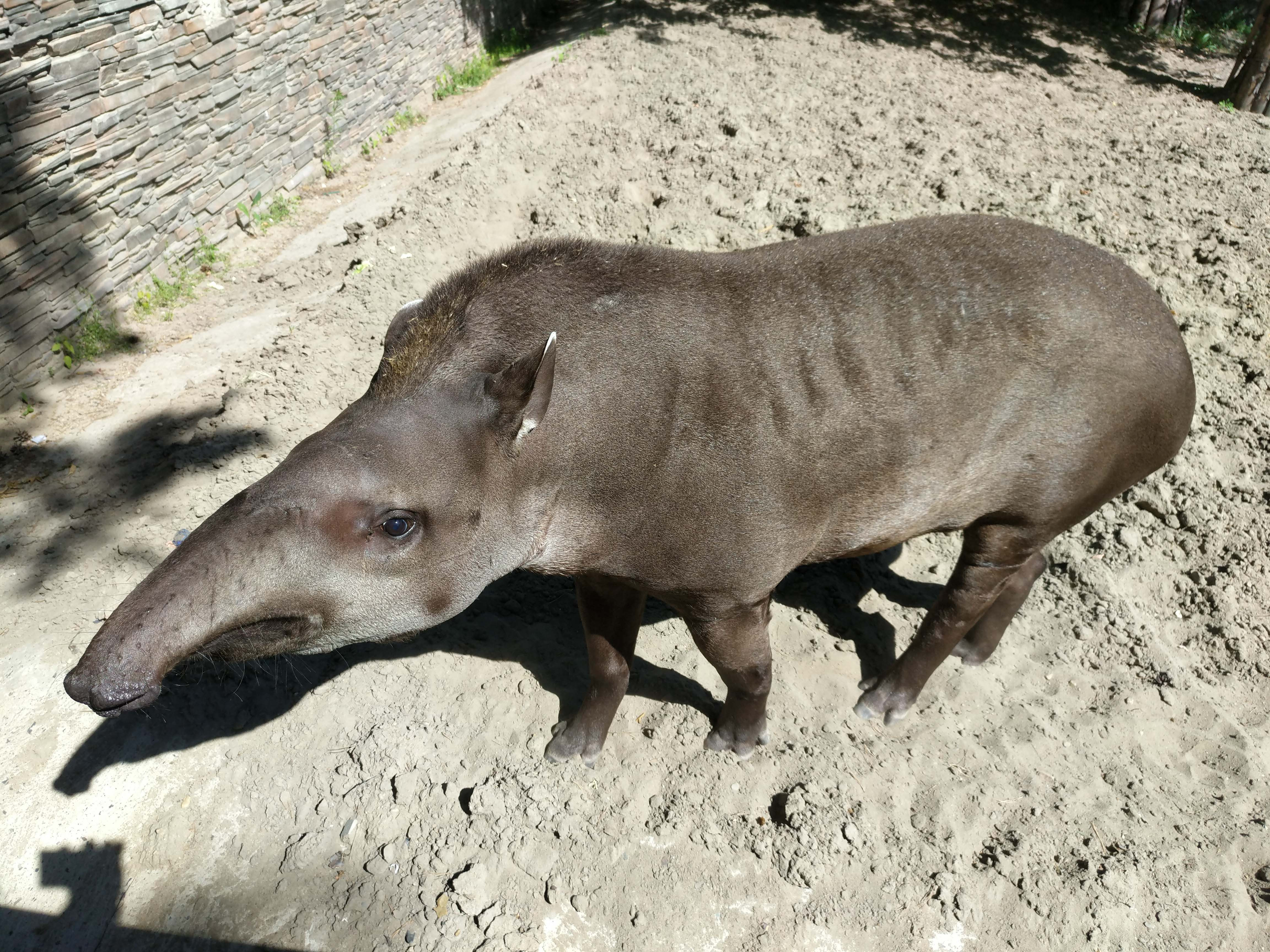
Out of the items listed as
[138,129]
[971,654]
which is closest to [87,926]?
[971,654]

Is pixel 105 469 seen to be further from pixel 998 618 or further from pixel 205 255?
pixel 998 618

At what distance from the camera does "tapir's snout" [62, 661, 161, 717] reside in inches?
81.0

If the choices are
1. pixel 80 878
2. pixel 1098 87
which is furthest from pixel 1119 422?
pixel 1098 87

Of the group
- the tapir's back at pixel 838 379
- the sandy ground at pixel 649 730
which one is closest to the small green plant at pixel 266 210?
the sandy ground at pixel 649 730

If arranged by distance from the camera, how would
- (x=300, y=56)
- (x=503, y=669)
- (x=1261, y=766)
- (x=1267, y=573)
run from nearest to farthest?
(x=1261, y=766), (x=503, y=669), (x=1267, y=573), (x=300, y=56)

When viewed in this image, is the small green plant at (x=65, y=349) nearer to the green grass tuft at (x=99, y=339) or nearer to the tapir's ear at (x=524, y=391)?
the green grass tuft at (x=99, y=339)

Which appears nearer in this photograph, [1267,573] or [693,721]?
[693,721]

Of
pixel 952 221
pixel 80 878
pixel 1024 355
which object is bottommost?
pixel 80 878

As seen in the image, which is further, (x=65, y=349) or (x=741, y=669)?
(x=65, y=349)

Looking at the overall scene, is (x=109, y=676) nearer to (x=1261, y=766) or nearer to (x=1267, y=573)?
(x=1261, y=766)

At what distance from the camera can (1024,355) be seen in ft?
9.62

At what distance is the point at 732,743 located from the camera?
145 inches

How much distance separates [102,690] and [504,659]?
2.11m

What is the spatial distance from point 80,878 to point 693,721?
2460mm
